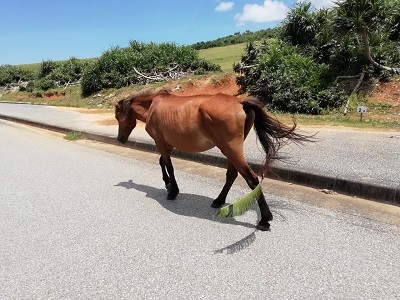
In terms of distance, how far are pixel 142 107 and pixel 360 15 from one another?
9407 mm

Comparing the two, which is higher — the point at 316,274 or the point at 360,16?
the point at 360,16

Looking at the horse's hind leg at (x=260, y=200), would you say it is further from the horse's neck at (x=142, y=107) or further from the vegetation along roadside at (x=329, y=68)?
the vegetation along roadside at (x=329, y=68)

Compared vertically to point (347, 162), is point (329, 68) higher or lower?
higher

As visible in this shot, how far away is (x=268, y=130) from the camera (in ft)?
13.3

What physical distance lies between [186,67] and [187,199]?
70.8ft

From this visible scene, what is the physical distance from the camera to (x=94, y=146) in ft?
31.1

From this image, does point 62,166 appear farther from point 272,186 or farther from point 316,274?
point 316,274

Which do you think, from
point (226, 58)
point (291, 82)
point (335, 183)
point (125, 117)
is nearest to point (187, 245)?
point (335, 183)

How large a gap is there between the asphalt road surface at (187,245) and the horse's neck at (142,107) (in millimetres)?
1142

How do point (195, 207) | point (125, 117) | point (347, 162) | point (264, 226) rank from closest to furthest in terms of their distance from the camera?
point (264, 226) → point (195, 207) → point (125, 117) → point (347, 162)

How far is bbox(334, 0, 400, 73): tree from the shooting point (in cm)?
1152

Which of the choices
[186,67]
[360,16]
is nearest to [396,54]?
[360,16]

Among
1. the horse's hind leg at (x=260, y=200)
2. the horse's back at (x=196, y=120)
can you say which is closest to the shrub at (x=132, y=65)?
the horse's back at (x=196, y=120)

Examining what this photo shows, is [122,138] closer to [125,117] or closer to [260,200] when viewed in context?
[125,117]
